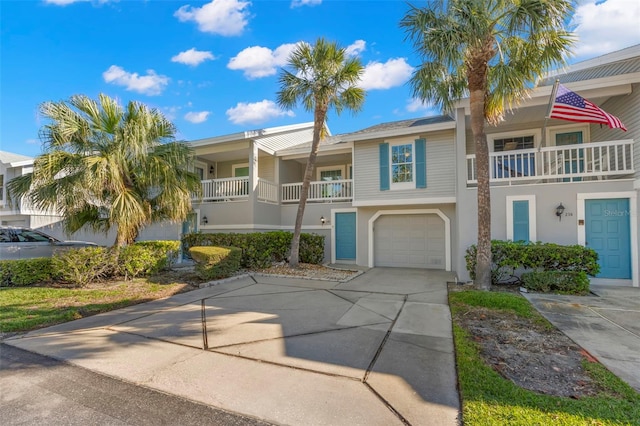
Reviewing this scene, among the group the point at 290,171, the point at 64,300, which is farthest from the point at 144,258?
the point at 290,171

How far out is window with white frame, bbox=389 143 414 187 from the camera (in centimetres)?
1120

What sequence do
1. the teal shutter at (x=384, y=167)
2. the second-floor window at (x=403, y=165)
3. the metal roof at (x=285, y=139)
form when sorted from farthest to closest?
the metal roof at (x=285, y=139) → the teal shutter at (x=384, y=167) → the second-floor window at (x=403, y=165)

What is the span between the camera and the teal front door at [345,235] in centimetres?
1253

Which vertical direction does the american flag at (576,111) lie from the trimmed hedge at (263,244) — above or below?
above

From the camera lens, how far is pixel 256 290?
758 centimetres

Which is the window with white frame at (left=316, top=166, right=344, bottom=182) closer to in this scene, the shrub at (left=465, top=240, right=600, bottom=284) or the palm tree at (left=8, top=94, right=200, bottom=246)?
the palm tree at (left=8, top=94, right=200, bottom=246)

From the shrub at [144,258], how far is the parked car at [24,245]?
2441mm

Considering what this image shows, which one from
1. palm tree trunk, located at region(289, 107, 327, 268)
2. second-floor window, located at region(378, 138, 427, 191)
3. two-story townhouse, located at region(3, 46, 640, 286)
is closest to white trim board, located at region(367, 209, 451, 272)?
two-story townhouse, located at region(3, 46, 640, 286)

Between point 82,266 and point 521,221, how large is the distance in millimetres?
12197

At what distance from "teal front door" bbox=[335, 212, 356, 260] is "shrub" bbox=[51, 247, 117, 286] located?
26.0 feet

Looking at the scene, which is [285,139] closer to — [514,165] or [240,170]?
[240,170]

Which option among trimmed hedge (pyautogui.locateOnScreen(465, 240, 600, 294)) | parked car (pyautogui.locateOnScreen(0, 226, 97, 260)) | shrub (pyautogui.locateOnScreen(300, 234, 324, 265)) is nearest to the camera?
trimmed hedge (pyautogui.locateOnScreen(465, 240, 600, 294))

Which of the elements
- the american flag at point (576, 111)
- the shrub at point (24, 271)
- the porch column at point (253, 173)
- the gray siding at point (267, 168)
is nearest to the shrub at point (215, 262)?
the porch column at point (253, 173)

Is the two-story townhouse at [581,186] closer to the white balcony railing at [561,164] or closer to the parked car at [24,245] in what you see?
the white balcony railing at [561,164]
